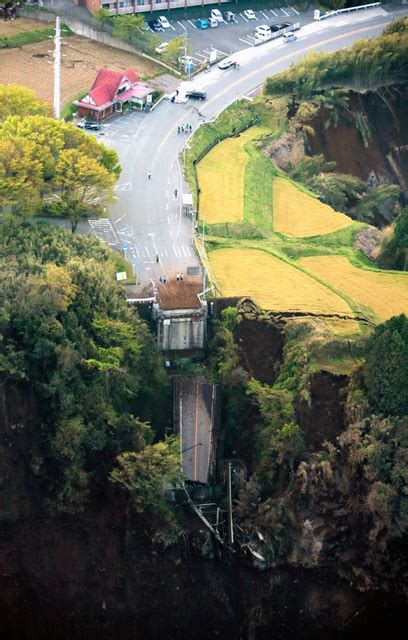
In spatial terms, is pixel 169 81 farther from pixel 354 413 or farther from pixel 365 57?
pixel 354 413

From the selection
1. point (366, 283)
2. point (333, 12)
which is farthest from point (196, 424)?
point (333, 12)

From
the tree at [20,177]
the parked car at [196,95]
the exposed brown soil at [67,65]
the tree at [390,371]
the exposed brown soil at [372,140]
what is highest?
the exposed brown soil at [67,65]

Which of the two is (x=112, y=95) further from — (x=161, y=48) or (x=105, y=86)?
(x=161, y=48)

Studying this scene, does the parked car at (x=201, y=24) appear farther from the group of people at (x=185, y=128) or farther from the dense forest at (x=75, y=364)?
the dense forest at (x=75, y=364)

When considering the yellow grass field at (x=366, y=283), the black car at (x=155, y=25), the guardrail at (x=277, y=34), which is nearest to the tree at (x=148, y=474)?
the yellow grass field at (x=366, y=283)

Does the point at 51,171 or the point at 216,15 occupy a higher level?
the point at 216,15

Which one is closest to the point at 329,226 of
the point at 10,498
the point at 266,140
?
the point at 266,140
